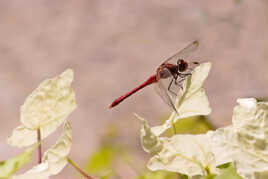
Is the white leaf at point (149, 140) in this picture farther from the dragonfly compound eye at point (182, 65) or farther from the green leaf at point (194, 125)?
the green leaf at point (194, 125)

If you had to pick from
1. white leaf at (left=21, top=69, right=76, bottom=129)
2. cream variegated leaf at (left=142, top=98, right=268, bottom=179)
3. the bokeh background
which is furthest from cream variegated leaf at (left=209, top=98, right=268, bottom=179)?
the bokeh background

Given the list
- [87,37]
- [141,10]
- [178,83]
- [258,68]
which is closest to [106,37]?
[87,37]

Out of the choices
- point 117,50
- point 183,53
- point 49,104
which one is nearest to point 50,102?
point 49,104

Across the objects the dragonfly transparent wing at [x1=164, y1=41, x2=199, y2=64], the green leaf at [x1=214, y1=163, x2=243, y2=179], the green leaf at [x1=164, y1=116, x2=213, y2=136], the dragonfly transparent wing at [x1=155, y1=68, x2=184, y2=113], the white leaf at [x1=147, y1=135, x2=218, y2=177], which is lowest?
the green leaf at [x1=164, y1=116, x2=213, y2=136]

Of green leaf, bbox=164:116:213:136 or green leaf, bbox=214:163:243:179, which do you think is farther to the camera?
green leaf, bbox=164:116:213:136

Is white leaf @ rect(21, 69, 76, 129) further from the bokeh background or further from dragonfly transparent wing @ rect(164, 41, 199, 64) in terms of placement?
the bokeh background

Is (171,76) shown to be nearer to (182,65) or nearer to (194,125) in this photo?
(182,65)
